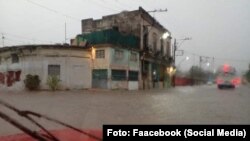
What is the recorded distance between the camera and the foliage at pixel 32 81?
29.6 meters

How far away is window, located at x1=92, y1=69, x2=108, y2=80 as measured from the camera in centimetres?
3312

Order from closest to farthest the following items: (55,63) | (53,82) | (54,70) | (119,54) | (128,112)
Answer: (128,112), (53,82), (54,70), (55,63), (119,54)

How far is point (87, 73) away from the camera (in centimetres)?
3325

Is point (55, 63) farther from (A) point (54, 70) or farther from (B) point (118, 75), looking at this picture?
(B) point (118, 75)

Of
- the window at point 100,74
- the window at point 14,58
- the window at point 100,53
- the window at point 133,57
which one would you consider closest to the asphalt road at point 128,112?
the window at point 14,58

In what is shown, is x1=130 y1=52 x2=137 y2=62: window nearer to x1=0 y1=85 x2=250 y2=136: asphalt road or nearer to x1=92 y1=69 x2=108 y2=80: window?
x1=92 y1=69 x2=108 y2=80: window

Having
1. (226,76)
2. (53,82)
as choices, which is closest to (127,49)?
(53,82)

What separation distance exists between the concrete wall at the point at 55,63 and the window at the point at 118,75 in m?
2.41

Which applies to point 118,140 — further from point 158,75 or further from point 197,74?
point 197,74

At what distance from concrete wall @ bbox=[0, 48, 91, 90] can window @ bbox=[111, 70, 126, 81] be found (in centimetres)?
241

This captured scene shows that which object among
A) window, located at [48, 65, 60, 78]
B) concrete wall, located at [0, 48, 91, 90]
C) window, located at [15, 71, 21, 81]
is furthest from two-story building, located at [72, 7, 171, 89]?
window, located at [15, 71, 21, 81]

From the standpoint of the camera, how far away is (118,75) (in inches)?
1359

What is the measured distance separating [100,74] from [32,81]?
270 inches

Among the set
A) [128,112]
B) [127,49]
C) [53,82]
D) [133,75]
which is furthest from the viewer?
[133,75]
